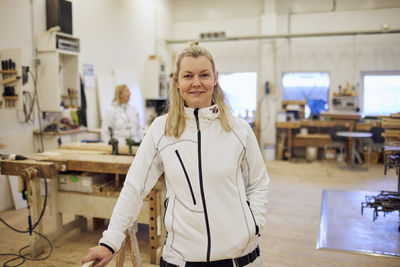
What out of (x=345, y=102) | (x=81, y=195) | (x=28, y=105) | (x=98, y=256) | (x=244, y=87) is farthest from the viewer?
(x=244, y=87)

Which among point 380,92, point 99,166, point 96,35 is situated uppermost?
point 96,35

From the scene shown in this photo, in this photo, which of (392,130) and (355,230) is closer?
(392,130)

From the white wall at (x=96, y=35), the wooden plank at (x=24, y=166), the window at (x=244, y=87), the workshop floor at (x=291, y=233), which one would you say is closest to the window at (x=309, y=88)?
the window at (x=244, y=87)

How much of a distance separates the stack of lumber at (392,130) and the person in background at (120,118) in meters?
3.33

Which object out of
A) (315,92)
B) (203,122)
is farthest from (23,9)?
(315,92)

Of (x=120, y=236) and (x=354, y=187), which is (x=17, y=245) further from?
(x=354, y=187)

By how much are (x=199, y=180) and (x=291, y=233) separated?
2.96 m

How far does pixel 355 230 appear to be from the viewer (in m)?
3.92

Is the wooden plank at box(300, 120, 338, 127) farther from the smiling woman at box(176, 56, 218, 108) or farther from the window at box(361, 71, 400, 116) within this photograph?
the smiling woman at box(176, 56, 218, 108)

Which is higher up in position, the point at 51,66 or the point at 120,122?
the point at 51,66

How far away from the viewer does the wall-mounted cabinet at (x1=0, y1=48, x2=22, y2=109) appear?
4.10m

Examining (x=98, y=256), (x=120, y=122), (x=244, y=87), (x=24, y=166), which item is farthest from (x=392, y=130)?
(x=244, y=87)

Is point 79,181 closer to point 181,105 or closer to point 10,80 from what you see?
point 10,80

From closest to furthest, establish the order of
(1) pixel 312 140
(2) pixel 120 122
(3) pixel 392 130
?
1. (3) pixel 392 130
2. (2) pixel 120 122
3. (1) pixel 312 140
